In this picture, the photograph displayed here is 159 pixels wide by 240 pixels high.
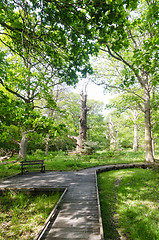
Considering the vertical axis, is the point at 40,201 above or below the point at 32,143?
below

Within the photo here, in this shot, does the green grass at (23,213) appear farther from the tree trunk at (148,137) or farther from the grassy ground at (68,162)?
the tree trunk at (148,137)

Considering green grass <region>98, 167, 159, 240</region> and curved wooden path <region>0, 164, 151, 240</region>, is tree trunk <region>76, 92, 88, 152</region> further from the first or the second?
curved wooden path <region>0, 164, 151, 240</region>

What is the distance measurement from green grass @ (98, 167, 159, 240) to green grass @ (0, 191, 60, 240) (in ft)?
7.07

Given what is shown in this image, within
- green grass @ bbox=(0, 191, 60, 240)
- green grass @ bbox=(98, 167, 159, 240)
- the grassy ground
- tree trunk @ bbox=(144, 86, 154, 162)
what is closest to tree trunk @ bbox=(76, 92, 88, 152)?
the grassy ground

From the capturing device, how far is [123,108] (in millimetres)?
15711

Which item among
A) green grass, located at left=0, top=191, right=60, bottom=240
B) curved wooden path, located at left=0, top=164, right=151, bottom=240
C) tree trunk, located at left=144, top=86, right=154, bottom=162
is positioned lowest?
green grass, located at left=0, top=191, right=60, bottom=240

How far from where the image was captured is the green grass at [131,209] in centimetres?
382

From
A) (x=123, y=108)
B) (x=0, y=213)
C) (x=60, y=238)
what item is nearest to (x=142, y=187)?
(x=60, y=238)

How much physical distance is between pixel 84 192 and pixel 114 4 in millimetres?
6790

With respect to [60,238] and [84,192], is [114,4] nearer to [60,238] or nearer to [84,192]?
[60,238]

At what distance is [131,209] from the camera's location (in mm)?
4918

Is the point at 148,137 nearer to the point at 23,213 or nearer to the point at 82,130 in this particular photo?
the point at 82,130

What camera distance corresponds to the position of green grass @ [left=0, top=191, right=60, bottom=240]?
159 inches

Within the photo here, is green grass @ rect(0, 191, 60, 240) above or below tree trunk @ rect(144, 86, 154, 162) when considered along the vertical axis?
below
